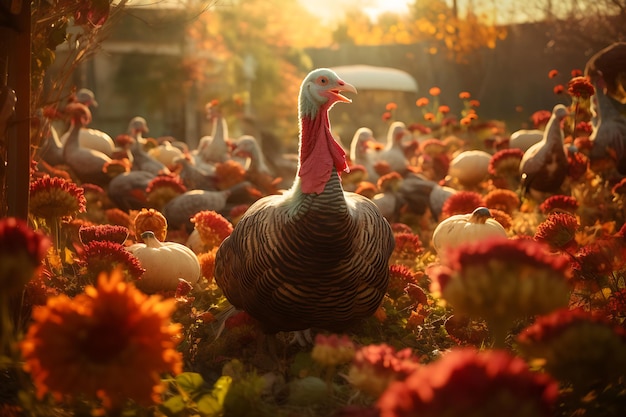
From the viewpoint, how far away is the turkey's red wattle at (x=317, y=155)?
2984 millimetres

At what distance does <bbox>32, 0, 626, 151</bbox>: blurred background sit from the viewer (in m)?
16.5

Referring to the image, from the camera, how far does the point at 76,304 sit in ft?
5.31

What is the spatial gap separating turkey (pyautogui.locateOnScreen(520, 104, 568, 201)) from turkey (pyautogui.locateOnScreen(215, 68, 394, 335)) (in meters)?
3.69

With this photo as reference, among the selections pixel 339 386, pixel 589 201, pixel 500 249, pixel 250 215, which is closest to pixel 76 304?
pixel 500 249

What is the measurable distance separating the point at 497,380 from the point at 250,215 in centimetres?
226

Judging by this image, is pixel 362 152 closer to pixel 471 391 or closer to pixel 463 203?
pixel 463 203

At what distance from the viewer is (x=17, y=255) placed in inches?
64.5

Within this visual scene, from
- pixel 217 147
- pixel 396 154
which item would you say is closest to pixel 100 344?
pixel 396 154

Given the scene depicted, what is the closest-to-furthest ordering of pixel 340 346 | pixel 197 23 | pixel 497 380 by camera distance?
pixel 497 380 → pixel 340 346 → pixel 197 23

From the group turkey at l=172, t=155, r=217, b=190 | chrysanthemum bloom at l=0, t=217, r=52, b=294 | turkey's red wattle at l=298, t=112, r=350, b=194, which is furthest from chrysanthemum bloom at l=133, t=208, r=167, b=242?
chrysanthemum bloom at l=0, t=217, r=52, b=294

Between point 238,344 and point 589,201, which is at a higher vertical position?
point 589,201

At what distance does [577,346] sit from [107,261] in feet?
7.22

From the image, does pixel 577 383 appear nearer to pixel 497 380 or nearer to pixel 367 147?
pixel 497 380

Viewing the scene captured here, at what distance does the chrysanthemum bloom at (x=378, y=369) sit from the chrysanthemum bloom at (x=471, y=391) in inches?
18.1
